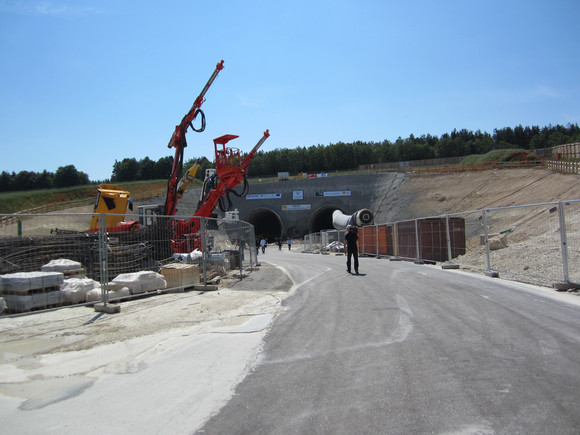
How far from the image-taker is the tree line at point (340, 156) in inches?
4021

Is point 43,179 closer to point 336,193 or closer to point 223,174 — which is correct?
point 336,193

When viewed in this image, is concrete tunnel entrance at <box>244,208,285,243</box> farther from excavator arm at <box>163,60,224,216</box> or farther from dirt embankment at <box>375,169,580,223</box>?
excavator arm at <box>163,60,224,216</box>

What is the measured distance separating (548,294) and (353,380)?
6497 millimetres

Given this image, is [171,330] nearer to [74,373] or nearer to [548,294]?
[74,373]

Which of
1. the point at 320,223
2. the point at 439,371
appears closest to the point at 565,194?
the point at 439,371

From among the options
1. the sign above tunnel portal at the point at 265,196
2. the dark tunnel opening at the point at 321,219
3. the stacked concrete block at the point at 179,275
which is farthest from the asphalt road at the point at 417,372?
the sign above tunnel portal at the point at 265,196

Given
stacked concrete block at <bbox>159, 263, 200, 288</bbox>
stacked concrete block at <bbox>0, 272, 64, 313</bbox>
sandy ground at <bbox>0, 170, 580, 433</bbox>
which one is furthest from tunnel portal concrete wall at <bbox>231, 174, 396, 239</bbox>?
stacked concrete block at <bbox>0, 272, 64, 313</bbox>

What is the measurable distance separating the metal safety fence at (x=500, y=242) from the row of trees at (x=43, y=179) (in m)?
90.9

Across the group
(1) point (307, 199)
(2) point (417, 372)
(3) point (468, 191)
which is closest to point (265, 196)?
(1) point (307, 199)

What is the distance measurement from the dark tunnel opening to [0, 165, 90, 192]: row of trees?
69.2 metres

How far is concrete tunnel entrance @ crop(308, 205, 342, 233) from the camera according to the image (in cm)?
5822

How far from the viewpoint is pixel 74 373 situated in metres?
4.89

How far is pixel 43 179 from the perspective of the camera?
104 m

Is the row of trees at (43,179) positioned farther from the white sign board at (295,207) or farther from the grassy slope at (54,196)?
the white sign board at (295,207)
